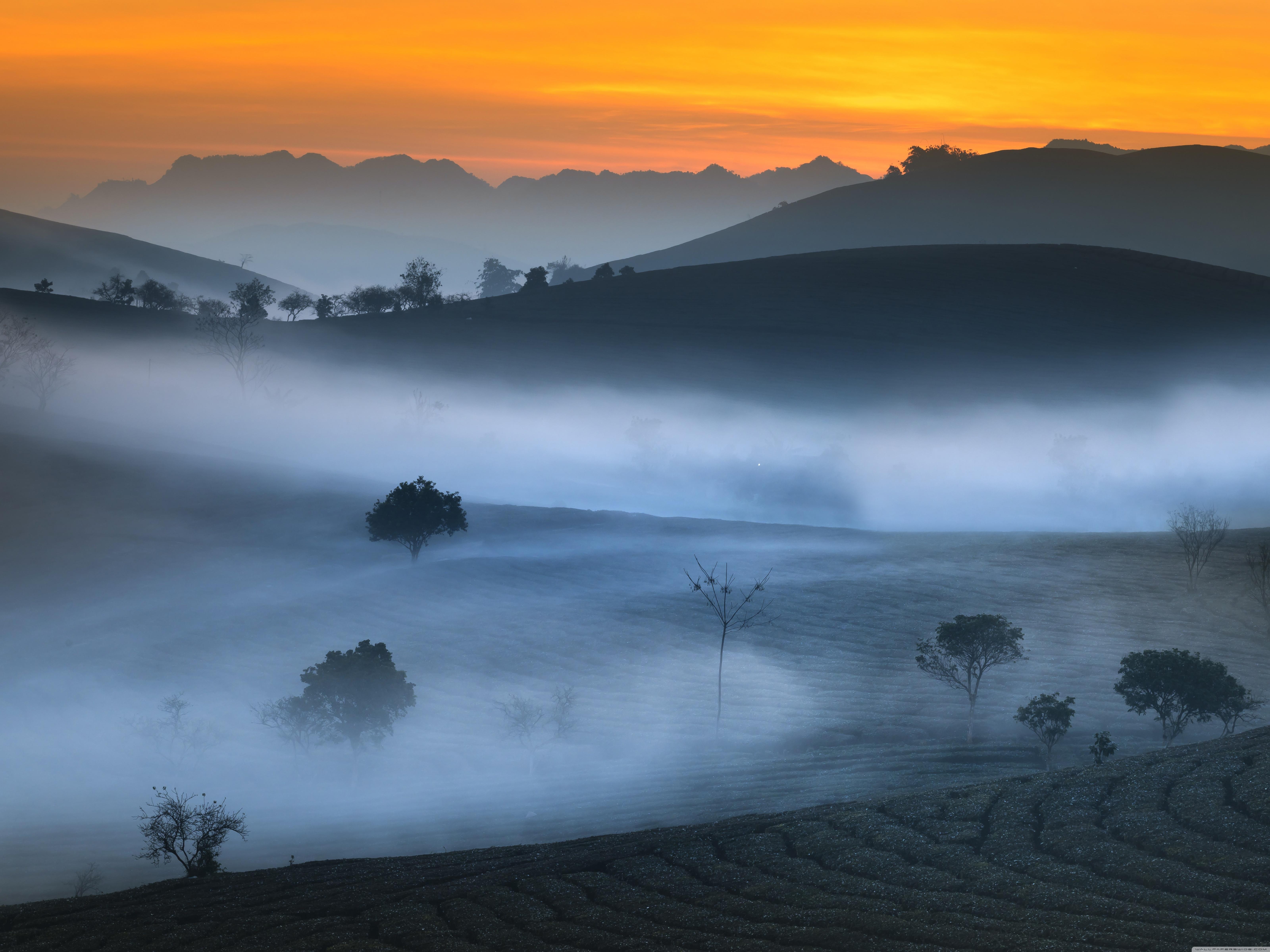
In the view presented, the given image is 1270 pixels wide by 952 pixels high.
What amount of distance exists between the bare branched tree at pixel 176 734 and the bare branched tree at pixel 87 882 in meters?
Answer: 11.7

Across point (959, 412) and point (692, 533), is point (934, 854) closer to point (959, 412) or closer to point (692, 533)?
point (692, 533)

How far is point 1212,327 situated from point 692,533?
8427 cm

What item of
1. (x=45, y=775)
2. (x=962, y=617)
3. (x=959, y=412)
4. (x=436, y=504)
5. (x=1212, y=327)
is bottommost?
(x=45, y=775)

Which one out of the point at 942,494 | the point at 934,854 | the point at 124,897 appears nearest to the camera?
the point at 934,854

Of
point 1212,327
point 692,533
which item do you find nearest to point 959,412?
point 1212,327

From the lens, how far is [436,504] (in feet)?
267

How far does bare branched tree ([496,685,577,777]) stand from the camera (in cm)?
5075

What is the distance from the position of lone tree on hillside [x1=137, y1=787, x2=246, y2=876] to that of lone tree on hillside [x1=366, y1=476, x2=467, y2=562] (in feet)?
118

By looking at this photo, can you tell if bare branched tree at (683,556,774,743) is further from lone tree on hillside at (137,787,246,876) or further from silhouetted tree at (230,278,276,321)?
silhouetted tree at (230,278,276,321)

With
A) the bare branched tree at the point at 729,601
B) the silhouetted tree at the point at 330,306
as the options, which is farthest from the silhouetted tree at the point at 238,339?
the bare branched tree at the point at 729,601

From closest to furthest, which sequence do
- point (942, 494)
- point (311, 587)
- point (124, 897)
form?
point (124, 897) < point (311, 587) < point (942, 494)

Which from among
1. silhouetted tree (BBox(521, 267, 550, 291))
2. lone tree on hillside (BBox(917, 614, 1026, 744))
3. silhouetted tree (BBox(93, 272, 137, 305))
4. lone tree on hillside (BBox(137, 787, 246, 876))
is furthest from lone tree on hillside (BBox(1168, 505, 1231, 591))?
silhouetted tree (BBox(93, 272, 137, 305))

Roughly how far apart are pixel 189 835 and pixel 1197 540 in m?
58.9

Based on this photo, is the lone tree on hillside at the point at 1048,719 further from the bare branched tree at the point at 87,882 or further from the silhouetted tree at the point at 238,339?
the silhouetted tree at the point at 238,339
